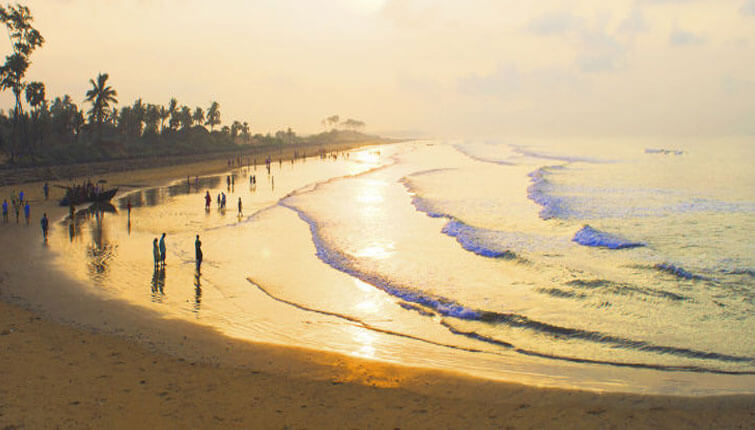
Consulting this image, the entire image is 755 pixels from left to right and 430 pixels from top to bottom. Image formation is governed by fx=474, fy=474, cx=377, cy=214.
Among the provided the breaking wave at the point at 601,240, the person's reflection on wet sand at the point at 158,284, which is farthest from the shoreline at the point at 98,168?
the breaking wave at the point at 601,240

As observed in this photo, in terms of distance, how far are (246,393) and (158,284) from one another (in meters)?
9.39

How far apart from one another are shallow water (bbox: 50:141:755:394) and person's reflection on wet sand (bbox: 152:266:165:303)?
0.12m

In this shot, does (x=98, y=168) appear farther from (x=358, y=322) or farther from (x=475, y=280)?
(x=358, y=322)

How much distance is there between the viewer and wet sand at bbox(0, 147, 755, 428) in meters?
8.61

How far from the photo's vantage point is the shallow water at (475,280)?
12297 mm

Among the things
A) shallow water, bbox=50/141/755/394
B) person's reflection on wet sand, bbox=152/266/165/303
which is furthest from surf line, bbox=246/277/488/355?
person's reflection on wet sand, bbox=152/266/165/303

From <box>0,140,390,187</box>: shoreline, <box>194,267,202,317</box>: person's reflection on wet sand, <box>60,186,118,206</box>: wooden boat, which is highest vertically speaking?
<box>0,140,390,187</box>: shoreline

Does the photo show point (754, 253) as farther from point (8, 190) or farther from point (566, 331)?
point (8, 190)

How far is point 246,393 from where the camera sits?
31.4ft

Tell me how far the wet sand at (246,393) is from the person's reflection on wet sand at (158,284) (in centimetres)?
280

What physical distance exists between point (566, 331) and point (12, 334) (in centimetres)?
1473

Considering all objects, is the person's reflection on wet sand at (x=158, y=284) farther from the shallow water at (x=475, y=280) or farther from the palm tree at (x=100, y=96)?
the palm tree at (x=100, y=96)

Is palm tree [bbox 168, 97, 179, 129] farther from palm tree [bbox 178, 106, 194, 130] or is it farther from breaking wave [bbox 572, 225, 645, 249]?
breaking wave [bbox 572, 225, 645, 249]

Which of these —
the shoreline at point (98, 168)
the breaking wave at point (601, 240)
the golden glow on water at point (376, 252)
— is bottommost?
the golden glow on water at point (376, 252)
